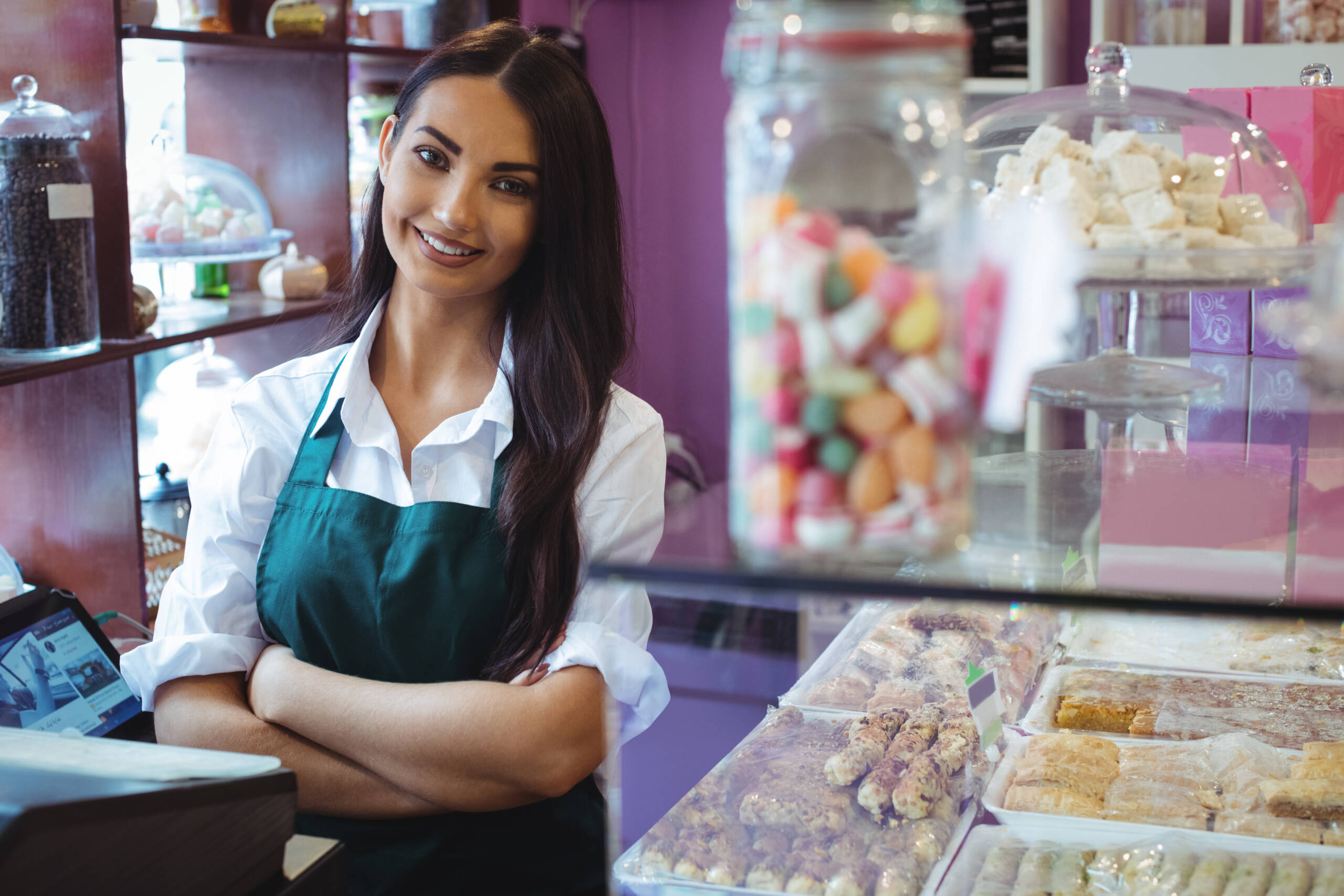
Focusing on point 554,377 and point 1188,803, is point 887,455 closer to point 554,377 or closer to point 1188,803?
point 1188,803

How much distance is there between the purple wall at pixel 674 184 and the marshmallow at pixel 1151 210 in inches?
114

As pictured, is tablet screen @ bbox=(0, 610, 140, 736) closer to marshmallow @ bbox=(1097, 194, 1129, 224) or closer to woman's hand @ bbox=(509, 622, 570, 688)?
woman's hand @ bbox=(509, 622, 570, 688)

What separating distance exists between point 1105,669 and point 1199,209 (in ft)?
2.38

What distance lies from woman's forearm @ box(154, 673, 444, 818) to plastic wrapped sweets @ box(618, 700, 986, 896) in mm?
420

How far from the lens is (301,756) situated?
1385 millimetres

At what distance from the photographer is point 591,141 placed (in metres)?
1.55

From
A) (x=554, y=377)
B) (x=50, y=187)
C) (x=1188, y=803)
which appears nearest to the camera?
(x=1188, y=803)

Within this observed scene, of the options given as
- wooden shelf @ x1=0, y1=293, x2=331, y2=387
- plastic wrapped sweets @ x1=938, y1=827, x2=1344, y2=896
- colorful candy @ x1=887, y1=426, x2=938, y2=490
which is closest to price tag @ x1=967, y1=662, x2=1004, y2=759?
plastic wrapped sweets @ x1=938, y1=827, x2=1344, y2=896

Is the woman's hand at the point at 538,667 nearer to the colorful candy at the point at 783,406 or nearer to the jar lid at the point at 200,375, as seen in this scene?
the colorful candy at the point at 783,406

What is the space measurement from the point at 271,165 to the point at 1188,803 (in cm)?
224

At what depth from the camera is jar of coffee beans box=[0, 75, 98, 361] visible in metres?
1.66

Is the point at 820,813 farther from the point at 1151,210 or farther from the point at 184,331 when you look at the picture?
the point at 184,331

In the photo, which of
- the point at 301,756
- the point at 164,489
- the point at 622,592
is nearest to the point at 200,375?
the point at 164,489

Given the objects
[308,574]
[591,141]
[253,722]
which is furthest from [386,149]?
[253,722]
